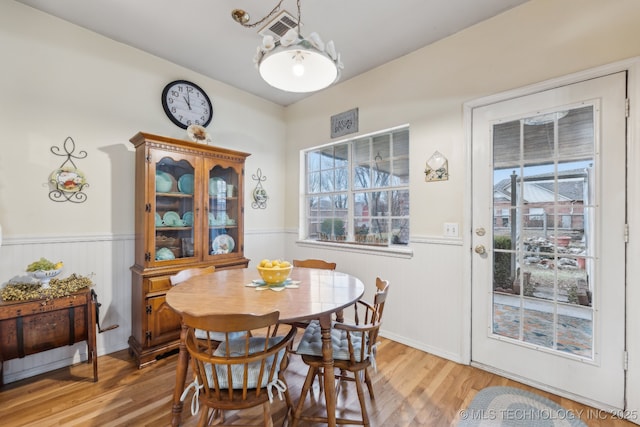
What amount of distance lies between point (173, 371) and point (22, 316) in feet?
3.34

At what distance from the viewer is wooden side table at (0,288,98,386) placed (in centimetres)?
178

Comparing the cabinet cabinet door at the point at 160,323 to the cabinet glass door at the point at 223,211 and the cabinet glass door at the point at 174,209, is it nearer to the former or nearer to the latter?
the cabinet glass door at the point at 174,209

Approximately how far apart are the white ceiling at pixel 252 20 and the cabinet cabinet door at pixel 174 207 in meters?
1.00

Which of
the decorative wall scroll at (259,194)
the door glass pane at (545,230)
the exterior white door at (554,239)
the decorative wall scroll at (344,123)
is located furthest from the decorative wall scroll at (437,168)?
the decorative wall scroll at (259,194)

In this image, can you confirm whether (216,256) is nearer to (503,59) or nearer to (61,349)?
(61,349)

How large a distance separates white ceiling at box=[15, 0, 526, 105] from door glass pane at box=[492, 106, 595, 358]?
951 millimetres

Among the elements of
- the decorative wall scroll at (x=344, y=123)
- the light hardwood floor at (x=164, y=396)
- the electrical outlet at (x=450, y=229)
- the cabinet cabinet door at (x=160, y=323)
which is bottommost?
the light hardwood floor at (x=164, y=396)

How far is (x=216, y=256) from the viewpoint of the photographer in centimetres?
278

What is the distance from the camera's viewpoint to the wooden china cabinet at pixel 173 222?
2.30 meters

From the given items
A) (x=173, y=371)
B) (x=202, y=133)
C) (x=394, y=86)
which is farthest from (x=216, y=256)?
(x=394, y=86)

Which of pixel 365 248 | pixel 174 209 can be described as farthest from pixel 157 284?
pixel 365 248

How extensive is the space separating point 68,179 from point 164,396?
179 centimetres

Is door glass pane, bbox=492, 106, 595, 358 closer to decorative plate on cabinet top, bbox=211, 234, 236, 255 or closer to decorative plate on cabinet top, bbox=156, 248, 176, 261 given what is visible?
decorative plate on cabinet top, bbox=211, 234, 236, 255

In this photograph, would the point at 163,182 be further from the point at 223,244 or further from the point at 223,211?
the point at 223,244
